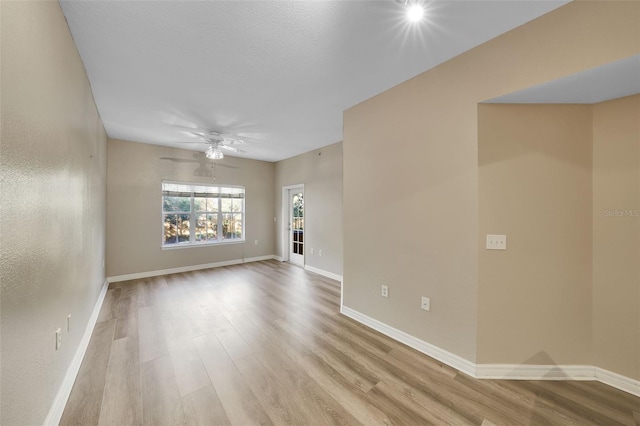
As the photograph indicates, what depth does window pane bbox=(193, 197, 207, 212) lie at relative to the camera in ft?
18.3

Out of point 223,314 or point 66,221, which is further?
point 223,314

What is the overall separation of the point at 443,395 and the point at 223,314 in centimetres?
257

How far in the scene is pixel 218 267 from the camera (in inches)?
223

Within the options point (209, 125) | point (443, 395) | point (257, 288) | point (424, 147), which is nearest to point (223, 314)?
point (257, 288)

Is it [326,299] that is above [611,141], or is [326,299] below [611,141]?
below

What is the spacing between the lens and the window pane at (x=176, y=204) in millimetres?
5204

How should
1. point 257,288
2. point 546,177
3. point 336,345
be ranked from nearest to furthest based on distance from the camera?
point 546,177, point 336,345, point 257,288

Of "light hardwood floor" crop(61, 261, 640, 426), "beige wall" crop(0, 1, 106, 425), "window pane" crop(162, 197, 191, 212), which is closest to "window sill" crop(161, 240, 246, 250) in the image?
"window pane" crop(162, 197, 191, 212)

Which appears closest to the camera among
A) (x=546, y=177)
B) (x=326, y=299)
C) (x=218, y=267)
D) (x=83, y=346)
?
(x=546, y=177)

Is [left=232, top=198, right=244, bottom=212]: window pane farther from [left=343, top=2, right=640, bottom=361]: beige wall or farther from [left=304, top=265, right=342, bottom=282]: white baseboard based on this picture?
[left=343, top=2, right=640, bottom=361]: beige wall

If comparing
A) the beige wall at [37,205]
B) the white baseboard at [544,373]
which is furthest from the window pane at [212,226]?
the white baseboard at [544,373]

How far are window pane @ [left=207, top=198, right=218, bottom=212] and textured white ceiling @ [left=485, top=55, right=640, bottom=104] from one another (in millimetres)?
5570

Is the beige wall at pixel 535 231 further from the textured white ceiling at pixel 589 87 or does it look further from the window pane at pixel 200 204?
the window pane at pixel 200 204

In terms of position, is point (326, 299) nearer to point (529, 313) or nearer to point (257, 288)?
point (257, 288)
